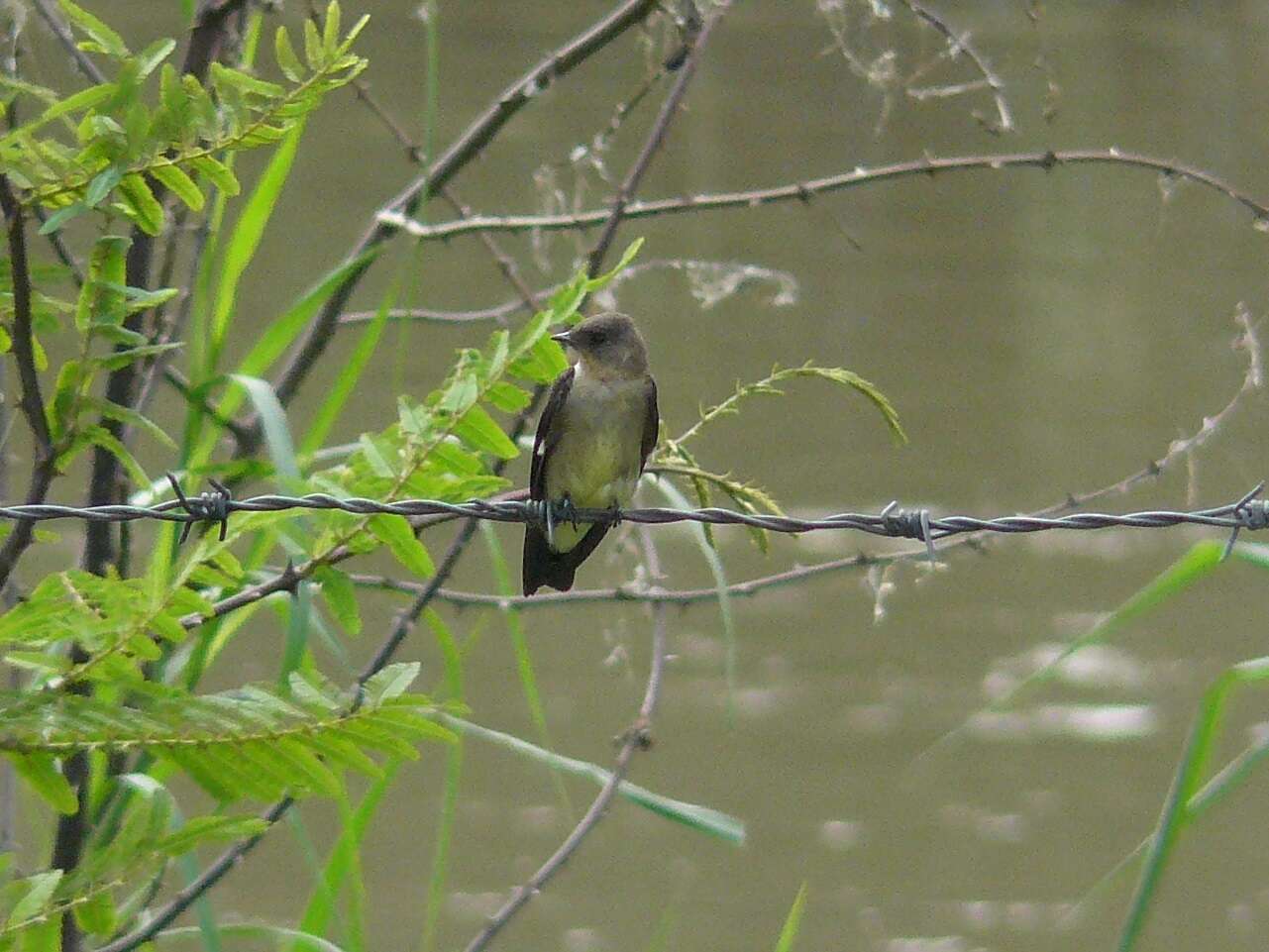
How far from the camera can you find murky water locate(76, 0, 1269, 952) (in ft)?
29.2

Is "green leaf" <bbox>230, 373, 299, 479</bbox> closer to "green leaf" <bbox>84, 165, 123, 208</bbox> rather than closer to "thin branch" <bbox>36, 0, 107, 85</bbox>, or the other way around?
"green leaf" <bbox>84, 165, 123, 208</bbox>

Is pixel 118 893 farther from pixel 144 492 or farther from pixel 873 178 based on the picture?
pixel 873 178

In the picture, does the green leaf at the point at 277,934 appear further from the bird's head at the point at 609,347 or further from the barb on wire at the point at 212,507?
the bird's head at the point at 609,347

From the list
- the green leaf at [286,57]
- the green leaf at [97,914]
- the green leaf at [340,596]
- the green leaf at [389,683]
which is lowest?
the green leaf at [97,914]

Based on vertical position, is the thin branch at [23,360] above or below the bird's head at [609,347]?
below

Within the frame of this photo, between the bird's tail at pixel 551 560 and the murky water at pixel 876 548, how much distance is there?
181 millimetres

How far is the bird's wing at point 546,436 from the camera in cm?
457

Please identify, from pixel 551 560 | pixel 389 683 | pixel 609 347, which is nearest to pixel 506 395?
pixel 389 683

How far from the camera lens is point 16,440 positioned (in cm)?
1030

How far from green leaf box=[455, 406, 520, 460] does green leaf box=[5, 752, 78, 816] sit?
751 mm

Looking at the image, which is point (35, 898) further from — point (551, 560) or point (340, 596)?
point (551, 560)

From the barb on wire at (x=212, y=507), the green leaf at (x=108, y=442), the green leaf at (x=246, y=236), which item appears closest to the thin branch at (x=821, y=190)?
the green leaf at (x=246, y=236)

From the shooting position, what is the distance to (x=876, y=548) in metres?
11.6

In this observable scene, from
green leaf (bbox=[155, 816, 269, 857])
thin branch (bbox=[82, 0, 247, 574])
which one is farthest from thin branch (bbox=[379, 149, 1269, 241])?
green leaf (bbox=[155, 816, 269, 857])
